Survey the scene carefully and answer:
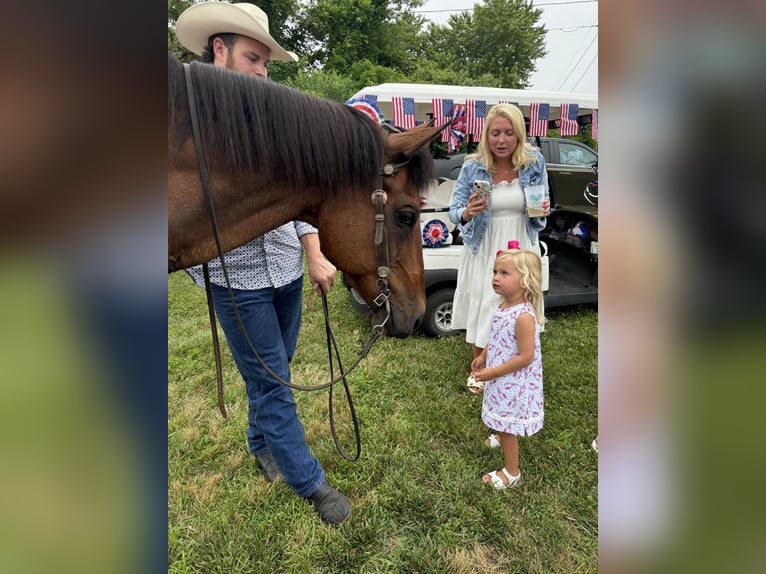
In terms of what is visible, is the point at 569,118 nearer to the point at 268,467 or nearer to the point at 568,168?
the point at 568,168

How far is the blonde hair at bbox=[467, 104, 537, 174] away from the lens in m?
2.61

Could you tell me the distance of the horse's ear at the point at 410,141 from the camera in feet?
5.06

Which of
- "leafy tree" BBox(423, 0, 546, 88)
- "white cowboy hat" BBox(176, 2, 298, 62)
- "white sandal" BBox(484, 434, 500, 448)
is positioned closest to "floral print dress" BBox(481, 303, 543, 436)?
"white sandal" BBox(484, 434, 500, 448)

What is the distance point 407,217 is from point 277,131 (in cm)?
56

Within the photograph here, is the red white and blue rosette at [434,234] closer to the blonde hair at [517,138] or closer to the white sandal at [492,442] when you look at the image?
the blonde hair at [517,138]

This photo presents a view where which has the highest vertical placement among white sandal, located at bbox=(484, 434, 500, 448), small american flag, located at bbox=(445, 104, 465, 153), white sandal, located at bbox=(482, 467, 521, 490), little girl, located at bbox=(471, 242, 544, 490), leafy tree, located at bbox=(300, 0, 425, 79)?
leafy tree, located at bbox=(300, 0, 425, 79)

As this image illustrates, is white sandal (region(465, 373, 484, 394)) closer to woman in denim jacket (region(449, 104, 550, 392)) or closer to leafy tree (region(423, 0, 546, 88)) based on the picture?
woman in denim jacket (region(449, 104, 550, 392))

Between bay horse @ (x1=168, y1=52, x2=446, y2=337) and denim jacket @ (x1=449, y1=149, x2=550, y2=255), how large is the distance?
1.30 m

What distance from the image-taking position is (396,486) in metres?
2.19

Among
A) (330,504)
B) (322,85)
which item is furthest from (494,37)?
(330,504)

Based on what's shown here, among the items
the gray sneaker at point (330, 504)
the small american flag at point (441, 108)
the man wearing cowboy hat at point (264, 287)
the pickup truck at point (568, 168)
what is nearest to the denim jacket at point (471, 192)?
the man wearing cowboy hat at point (264, 287)

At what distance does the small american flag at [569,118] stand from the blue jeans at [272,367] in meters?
6.14
